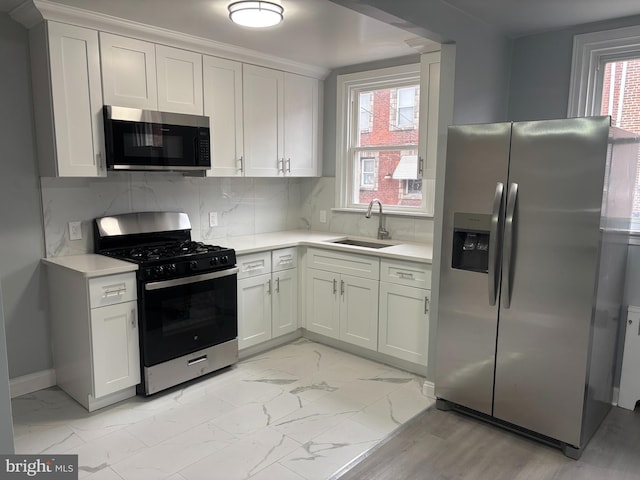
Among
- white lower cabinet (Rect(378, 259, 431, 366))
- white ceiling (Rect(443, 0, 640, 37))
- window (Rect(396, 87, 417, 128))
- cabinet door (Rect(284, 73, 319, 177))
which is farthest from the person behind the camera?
cabinet door (Rect(284, 73, 319, 177))

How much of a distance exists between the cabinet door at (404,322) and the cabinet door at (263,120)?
1434 mm

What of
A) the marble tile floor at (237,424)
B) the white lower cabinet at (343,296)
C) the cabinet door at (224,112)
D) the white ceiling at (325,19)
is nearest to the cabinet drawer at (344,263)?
the white lower cabinet at (343,296)


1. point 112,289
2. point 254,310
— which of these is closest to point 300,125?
point 254,310

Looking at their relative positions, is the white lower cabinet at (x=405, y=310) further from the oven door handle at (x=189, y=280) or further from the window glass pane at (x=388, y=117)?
the window glass pane at (x=388, y=117)

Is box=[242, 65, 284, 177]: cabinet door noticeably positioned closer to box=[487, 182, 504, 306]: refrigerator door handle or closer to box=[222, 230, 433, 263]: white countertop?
box=[222, 230, 433, 263]: white countertop

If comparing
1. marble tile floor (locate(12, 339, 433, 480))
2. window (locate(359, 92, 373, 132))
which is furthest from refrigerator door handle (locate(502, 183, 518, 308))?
window (locate(359, 92, 373, 132))

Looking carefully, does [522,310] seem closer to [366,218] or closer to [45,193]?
[366,218]

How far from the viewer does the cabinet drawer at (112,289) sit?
2.69m

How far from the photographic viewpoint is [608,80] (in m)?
3.05

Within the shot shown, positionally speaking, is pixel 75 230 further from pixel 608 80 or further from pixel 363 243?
pixel 608 80

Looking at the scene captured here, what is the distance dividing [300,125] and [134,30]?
163 centimetres

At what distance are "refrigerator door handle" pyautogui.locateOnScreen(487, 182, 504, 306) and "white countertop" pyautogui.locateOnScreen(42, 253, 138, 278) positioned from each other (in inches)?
81.9

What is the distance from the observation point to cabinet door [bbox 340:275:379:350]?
3.52m

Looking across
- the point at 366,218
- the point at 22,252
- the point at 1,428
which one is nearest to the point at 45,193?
the point at 22,252
